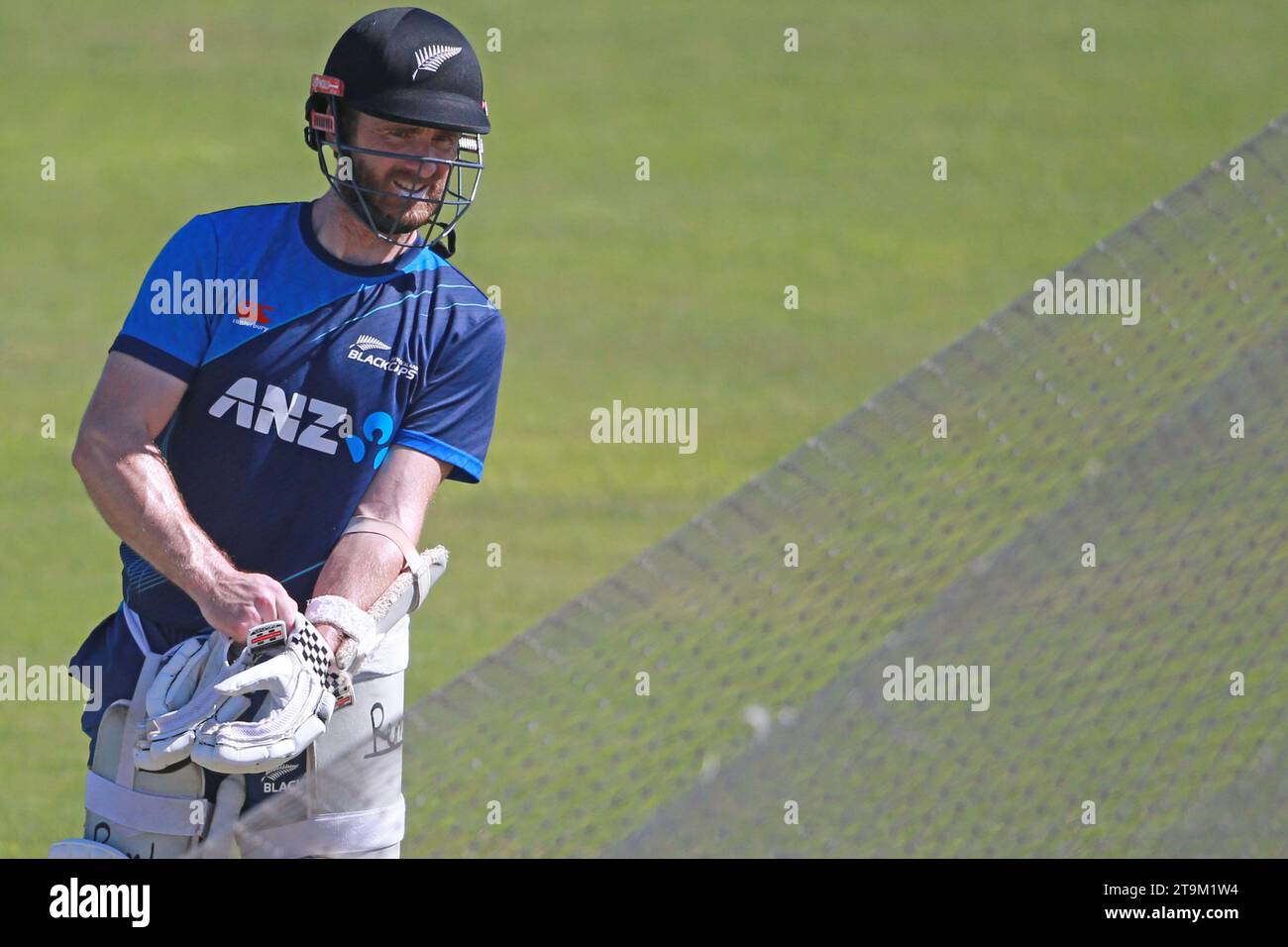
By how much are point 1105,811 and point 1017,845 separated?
374mm

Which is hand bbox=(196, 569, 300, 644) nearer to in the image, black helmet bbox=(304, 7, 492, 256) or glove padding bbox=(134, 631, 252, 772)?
glove padding bbox=(134, 631, 252, 772)

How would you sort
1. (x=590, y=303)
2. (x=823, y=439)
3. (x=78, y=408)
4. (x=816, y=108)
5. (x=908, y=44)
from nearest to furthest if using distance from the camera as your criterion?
(x=823, y=439) → (x=78, y=408) → (x=590, y=303) → (x=816, y=108) → (x=908, y=44)

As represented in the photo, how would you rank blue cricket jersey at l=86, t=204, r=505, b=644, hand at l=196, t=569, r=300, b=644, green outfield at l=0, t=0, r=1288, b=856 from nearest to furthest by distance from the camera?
hand at l=196, t=569, r=300, b=644 < blue cricket jersey at l=86, t=204, r=505, b=644 < green outfield at l=0, t=0, r=1288, b=856

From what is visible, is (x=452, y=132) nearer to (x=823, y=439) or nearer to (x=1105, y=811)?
(x=823, y=439)

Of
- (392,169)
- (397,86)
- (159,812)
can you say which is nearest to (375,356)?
(392,169)

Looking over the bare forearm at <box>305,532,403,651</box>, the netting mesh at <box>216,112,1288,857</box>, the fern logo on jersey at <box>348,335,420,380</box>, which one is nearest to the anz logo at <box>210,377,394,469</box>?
the fern logo on jersey at <box>348,335,420,380</box>

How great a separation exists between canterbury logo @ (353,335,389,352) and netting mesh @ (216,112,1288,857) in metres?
0.88

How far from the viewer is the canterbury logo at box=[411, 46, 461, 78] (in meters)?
5.07

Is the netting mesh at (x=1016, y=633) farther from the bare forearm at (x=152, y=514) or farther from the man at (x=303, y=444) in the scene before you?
the bare forearm at (x=152, y=514)

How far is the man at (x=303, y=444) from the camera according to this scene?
4.81m

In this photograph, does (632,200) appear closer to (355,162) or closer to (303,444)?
(355,162)

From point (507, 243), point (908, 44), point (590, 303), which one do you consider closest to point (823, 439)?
point (590, 303)

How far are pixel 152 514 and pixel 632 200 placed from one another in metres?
17.9

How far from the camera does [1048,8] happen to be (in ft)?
92.0
